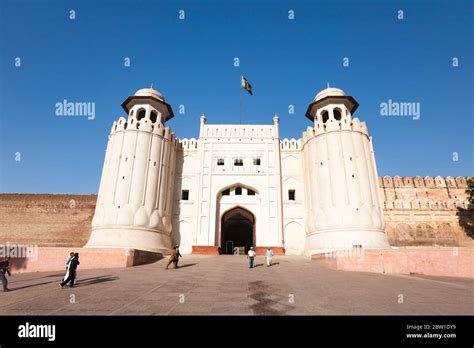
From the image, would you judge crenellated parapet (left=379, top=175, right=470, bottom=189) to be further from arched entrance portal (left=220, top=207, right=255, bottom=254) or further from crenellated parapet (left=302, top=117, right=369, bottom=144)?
arched entrance portal (left=220, top=207, right=255, bottom=254)

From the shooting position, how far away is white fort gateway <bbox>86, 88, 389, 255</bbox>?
19.2m

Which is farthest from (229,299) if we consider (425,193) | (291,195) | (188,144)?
(425,193)

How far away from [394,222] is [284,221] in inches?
568

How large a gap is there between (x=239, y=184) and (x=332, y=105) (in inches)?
437

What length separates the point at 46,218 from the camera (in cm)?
2670

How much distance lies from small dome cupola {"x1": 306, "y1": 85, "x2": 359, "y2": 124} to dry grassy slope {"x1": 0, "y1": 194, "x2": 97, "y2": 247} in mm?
24928

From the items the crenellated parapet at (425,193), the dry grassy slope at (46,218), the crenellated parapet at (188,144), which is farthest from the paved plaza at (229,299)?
the crenellated parapet at (425,193)

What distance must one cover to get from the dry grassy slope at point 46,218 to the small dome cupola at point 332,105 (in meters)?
24.9

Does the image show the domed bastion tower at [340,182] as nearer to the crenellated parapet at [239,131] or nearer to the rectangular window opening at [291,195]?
the rectangular window opening at [291,195]
